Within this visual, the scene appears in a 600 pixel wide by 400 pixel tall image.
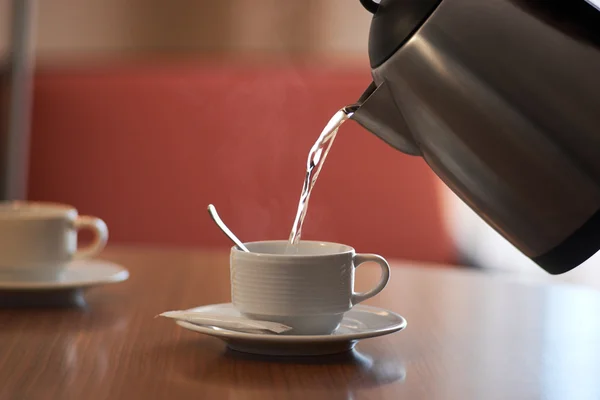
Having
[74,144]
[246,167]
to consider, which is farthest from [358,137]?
[74,144]

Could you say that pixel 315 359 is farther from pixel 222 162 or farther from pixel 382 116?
pixel 222 162

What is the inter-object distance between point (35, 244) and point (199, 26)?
1.85 metres

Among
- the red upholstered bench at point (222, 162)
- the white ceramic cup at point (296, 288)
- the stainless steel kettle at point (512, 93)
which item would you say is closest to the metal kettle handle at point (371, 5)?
the stainless steel kettle at point (512, 93)

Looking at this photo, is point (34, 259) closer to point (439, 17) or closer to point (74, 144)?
point (439, 17)

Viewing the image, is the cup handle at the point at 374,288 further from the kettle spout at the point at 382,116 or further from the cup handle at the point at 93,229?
the cup handle at the point at 93,229

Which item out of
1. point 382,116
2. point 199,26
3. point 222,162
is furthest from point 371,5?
point 199,26

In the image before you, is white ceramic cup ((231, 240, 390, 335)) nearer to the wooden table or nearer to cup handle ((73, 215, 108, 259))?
the wooden table

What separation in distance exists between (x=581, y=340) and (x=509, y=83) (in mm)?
234

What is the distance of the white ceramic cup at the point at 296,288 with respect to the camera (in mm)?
646

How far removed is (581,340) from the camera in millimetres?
734

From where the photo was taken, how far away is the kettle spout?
66 cm

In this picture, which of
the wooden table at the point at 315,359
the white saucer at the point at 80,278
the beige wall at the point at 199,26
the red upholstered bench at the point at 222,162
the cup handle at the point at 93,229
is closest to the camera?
the wooden table at the point at 315,359

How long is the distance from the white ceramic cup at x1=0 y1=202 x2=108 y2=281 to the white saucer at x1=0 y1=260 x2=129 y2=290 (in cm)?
2

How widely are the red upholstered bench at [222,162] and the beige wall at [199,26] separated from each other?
1.80 feet
